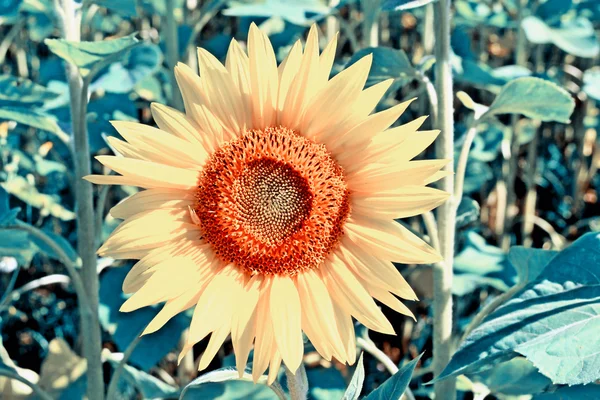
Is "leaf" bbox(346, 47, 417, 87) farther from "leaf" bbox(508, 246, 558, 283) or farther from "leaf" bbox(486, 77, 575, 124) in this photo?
"leaf" bbox(508, 246, 558, 283)

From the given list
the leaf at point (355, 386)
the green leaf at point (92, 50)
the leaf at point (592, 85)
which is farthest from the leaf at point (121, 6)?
the leaf at point (592, 85)

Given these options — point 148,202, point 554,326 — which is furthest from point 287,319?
point 554,326

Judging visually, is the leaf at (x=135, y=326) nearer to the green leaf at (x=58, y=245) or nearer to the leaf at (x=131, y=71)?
the green leaf at (x=58, y=245)

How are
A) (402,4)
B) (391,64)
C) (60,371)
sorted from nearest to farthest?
1. (402,4)
2. (391,64)
3. (60,371)

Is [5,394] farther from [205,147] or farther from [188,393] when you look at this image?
[205,147]

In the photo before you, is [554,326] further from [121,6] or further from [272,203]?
[121,6]

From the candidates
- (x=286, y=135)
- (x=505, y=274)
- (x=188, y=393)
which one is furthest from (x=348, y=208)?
(x=505, y=274)

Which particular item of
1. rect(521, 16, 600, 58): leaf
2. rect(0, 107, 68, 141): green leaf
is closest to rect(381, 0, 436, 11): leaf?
rect(0, 107, 68, 141): green leaf
